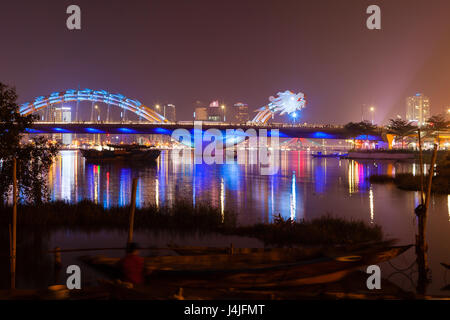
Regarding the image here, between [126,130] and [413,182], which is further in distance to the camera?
[126,130]

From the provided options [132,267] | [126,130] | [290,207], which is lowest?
[290,207]

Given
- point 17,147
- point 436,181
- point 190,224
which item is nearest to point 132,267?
point 190,224

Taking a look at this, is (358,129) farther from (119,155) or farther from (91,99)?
(91,99)

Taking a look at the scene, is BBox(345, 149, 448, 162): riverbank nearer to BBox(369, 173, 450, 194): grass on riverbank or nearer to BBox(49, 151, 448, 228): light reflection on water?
BBox(369, 173, 450, 194): grass on riverbank

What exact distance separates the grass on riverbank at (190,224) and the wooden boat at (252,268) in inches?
212

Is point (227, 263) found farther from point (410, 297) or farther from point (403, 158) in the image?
point (403, 158)

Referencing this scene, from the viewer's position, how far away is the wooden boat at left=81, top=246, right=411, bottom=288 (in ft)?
34.0

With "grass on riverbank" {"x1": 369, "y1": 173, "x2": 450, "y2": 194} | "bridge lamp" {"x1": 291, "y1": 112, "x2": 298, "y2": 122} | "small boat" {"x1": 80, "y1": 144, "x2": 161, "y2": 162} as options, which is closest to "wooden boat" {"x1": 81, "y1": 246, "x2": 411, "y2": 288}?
"grass on riverbank" {"x1": 369, "y1": 173, "x2": 450, "y2": 194}

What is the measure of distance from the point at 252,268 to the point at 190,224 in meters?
9.81

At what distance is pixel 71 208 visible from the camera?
851 inches

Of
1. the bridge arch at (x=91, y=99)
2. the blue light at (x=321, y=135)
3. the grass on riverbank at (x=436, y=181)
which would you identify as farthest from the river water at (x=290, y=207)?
the bridge arch at (x=91, y=99)

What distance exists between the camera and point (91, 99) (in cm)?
12694

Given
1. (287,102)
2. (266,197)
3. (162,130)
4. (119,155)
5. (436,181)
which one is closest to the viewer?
(266,197)
